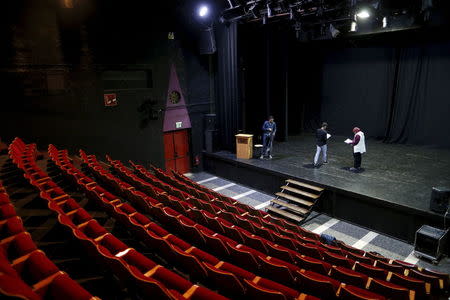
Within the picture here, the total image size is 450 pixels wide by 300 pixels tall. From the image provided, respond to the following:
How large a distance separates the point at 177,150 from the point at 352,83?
6005 mm

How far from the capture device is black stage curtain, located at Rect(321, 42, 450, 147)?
8.48 metres

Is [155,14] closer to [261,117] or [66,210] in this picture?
[261,117]

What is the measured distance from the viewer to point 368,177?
6.38 metres

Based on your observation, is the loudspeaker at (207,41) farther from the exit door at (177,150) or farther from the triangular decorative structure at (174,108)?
the exit door at (177,150)

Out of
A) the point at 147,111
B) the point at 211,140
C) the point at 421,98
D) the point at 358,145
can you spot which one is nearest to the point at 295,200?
the point at 358,145

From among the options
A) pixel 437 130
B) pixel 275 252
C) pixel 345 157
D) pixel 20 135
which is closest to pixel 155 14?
pixel 20 135

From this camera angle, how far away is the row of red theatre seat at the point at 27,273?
1.59 meters

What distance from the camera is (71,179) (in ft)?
14.4

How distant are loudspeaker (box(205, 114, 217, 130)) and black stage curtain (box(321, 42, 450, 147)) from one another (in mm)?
4378

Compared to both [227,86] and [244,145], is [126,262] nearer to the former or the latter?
[244,145]

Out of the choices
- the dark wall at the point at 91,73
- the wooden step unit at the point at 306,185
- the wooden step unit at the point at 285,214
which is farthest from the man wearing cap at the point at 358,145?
the dark wall at the point at 91,73

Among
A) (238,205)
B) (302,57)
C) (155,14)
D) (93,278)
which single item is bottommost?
(238,205)

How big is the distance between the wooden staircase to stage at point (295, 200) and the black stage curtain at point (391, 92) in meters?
4.68

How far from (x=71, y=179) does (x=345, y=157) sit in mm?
6277
